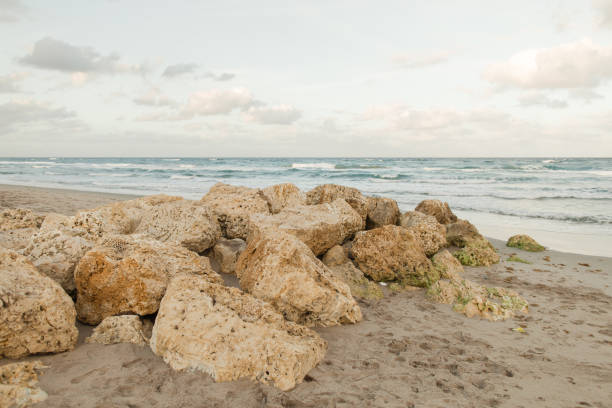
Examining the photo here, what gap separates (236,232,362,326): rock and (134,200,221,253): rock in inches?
48.6

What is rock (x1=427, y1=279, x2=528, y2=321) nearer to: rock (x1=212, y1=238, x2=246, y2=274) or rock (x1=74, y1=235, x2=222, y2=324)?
rock (x1=212, y1=238, x2=246, y2=274)

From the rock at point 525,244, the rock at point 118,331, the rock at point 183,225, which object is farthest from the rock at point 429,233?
the rock at point 118,331

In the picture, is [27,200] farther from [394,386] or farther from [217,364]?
[394,386]

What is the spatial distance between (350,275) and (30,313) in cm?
351

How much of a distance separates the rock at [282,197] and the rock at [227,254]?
108 cm

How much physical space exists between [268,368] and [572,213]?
13.4 m

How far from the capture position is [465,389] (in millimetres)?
2902

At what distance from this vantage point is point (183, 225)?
507 cm

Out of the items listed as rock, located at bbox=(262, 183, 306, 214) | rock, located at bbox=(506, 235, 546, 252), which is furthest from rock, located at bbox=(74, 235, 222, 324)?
rock, located at bbox=(506, 235, 546, 252)

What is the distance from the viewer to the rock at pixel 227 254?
521 centimetres

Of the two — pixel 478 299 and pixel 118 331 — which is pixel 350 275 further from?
pixel 118 331

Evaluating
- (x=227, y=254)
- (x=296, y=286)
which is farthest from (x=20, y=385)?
(x=227, y=254)

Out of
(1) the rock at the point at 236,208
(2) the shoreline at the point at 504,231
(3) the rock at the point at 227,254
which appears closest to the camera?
(3) the rock at the point at 227,254

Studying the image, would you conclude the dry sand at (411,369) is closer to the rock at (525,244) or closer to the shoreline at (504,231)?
the rock at (525,244)
